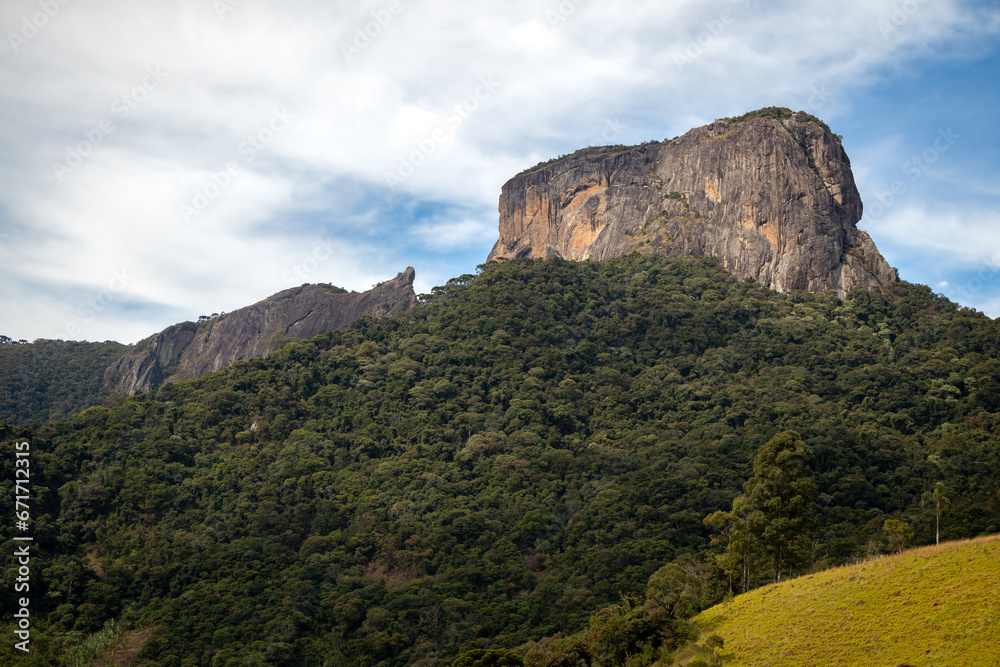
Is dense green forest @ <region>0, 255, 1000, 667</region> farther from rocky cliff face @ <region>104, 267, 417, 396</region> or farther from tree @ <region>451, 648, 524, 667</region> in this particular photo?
rocky cliff face @ <region>104, 267, 417, 396</region>

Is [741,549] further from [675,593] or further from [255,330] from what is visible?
[255,330]

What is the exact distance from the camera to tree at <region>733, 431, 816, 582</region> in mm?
36281

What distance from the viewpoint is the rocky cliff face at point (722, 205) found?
102 metres

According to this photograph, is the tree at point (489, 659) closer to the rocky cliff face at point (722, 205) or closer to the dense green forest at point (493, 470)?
the dense green forest at point (493, 470)

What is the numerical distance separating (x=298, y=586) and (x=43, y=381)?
9975 centimetres

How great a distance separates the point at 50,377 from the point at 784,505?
441 ft

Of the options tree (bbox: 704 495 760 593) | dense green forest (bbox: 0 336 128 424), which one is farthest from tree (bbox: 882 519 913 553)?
dense green forest (bbox: 0 336 128 424)

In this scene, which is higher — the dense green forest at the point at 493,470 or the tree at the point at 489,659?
the dense green forest at the point at 493,470

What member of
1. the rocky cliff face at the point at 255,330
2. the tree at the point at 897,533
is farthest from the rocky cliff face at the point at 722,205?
the tree at the point at 897,533

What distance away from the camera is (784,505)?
36438mm

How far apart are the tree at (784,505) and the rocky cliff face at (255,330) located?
90732mm

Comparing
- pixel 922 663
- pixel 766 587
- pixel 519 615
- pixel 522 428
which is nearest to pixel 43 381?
pixel 522 428

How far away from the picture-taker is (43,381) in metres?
134

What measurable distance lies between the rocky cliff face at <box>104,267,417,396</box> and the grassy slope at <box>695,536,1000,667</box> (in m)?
97.1
